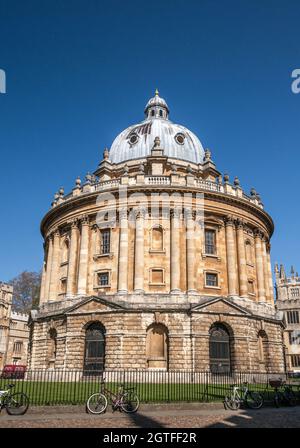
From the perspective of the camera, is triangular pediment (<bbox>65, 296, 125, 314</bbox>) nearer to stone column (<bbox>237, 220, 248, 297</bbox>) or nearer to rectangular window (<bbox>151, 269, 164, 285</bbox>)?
rectangular window (<bbox>151, 269, 164, 285</bbox>)

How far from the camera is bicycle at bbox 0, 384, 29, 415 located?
14242 mm

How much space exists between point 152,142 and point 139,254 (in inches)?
736

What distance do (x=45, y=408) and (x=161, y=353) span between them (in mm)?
16912

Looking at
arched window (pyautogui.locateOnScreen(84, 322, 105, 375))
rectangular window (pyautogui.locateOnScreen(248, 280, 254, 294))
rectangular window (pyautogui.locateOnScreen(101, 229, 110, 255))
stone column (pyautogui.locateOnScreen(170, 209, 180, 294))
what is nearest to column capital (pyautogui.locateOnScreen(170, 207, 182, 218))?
stone column (pyautogui.locateOnScreen(170, 209, 180, 294))

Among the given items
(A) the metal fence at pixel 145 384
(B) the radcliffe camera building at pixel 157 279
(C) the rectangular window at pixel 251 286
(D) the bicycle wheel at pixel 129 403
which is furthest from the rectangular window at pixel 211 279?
(D) the bicycle wheel at pixel 129 403

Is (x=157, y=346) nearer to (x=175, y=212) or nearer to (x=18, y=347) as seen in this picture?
(x=175, y=212)

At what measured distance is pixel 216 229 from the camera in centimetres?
3625

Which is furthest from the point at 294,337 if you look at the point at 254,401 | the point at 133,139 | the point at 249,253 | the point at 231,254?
the point at 254,401

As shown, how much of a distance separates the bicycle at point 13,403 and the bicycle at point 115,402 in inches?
86.8

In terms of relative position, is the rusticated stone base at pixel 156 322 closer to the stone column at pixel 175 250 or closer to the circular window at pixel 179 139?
the stone column at pixel 175 250

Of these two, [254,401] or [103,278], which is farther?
[103,278]

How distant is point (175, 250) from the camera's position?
110 ft

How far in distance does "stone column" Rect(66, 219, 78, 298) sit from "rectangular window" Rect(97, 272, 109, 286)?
8.22 feet
